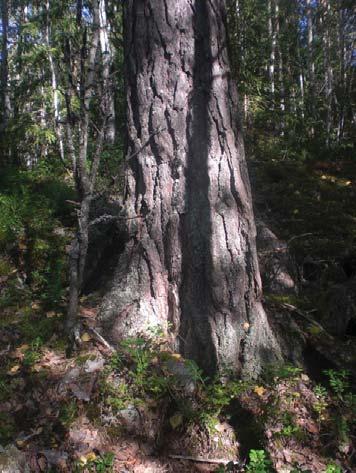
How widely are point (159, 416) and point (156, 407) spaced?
0.07 metres

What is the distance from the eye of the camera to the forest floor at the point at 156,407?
8.64 ft

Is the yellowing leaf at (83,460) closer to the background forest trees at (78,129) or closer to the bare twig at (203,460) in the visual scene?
the bare twig at (203,460)

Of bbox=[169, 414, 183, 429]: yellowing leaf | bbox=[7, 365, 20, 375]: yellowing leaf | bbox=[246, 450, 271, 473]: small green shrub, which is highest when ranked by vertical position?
bbox=[7, 365, 20, 375]: yellowing leaf

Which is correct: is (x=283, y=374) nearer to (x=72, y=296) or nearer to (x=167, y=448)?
(x=167, y=448)

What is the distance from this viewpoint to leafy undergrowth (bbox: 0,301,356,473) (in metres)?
2.63

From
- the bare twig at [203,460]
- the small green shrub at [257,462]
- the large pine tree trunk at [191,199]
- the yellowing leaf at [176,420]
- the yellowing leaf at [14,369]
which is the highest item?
the large pine tree trunk at [191,199]

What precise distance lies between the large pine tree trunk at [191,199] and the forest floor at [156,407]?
25 centimetres

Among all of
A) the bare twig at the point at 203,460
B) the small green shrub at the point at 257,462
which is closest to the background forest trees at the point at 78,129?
the bare twig at the point at 203,460

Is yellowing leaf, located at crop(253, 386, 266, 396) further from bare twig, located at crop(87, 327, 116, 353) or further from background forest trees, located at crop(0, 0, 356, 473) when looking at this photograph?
bare twig, located at crop(87, 327, 116, 353)

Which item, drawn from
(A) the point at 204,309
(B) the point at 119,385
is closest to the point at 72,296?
(B) the point at 119,385

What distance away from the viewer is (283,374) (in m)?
2.92

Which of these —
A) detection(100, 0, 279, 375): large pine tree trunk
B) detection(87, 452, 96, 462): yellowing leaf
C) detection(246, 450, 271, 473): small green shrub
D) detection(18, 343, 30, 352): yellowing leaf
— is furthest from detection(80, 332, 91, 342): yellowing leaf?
detection(246, 450, 271, 473): small green shrub

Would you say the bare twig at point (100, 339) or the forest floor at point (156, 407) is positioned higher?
the bare twig at point (100, 339)

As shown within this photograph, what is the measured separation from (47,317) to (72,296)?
0.55 m
